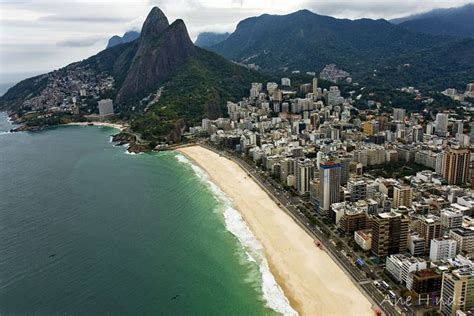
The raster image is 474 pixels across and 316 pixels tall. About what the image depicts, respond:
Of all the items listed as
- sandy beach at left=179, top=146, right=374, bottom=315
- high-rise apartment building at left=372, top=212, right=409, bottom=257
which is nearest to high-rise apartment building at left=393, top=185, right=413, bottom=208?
high-rise apartment building at left=372, top=212, right=409, bottom=257

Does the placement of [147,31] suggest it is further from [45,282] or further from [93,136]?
[45,282]

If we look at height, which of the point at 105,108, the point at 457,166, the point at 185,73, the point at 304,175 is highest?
the point at 185,73

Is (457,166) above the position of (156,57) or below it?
below

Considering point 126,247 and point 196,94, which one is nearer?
point 126,247

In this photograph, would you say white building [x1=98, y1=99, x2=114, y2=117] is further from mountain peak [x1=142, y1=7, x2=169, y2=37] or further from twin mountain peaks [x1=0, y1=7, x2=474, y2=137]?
mountain peak [x1=142, y1=7, x2=169, y2=37]

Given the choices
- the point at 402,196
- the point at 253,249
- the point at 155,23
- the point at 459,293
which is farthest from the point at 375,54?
the point at 459,293

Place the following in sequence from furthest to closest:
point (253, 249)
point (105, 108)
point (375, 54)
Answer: point (375, 54), point (105, 108), point (253, 249)

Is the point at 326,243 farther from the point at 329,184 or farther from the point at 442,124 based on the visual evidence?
the point at 442,124
